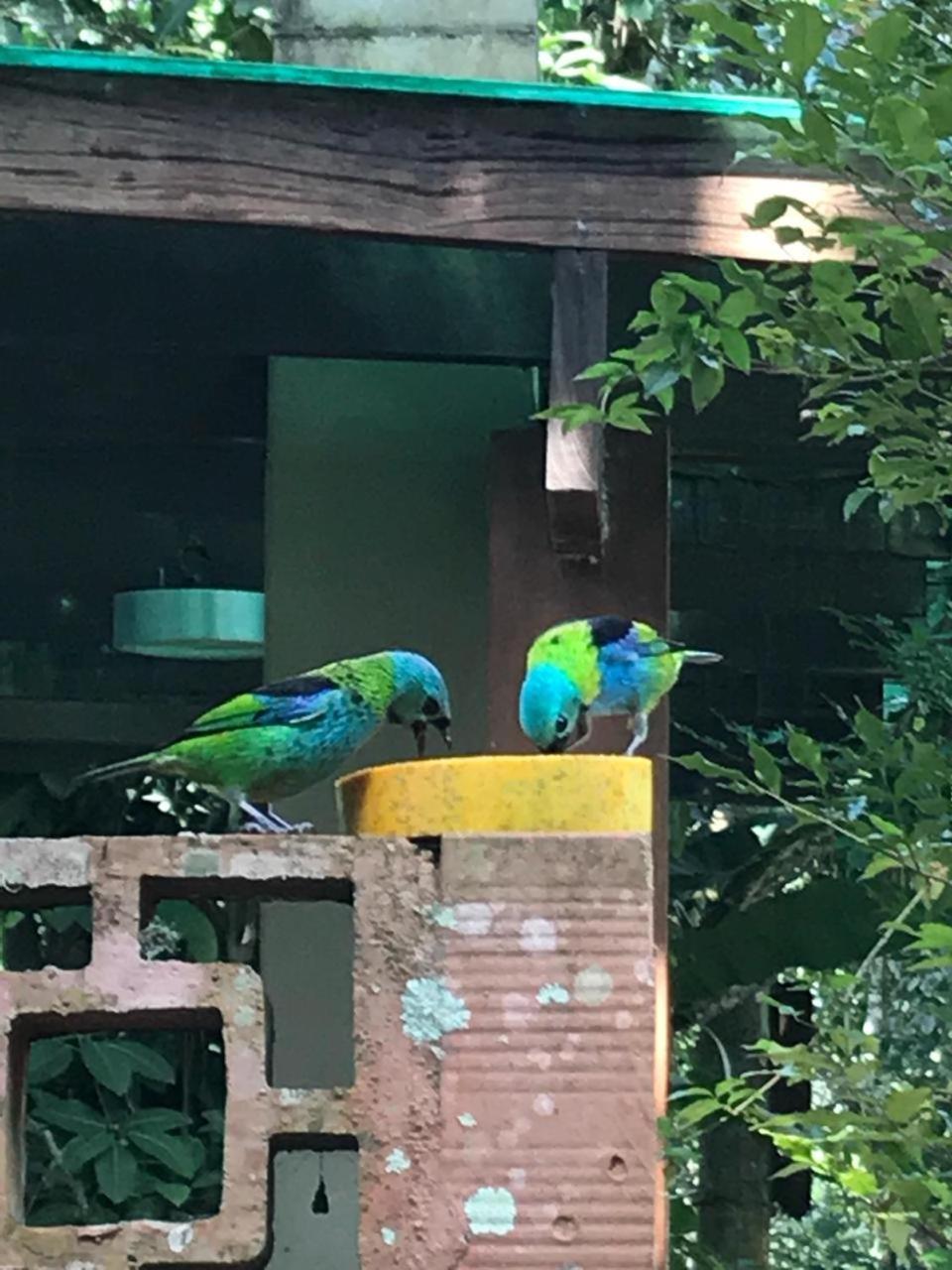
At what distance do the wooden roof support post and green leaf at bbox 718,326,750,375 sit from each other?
42 centimetres

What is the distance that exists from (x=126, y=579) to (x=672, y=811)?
4.84ft

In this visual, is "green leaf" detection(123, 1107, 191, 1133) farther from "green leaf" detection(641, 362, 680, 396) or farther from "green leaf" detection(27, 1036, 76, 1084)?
"green leaf" detection(641, 362, 680, 396)

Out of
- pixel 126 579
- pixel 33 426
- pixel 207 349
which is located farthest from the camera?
pixel 126 579

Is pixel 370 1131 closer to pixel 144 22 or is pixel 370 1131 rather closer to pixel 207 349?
pixel 207 349

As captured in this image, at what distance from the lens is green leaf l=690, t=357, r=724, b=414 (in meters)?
2.01

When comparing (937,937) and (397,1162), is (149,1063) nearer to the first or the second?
(397,1162)

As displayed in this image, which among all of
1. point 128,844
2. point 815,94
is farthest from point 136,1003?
point 815,94

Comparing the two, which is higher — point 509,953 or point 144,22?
point 144,22

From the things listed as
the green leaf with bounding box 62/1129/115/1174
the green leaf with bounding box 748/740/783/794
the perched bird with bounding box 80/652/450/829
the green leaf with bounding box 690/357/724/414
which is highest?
the green leaf with bounding box 690/357/724/414

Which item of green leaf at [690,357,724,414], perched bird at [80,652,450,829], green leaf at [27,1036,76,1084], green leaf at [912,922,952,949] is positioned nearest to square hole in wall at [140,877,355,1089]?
perched bird at [80,652,450,829]

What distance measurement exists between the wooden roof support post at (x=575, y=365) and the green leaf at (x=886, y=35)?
26.3 inches

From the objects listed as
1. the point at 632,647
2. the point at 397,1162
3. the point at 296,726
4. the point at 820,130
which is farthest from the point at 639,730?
the point at 820,130

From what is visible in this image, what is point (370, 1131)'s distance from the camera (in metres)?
1.87

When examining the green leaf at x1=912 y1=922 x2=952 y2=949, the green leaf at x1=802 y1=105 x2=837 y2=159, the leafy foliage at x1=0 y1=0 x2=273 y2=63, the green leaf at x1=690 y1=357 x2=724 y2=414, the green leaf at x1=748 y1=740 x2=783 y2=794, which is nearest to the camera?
the green leaf at x1=912 y1=922 x2=952 y2=949
